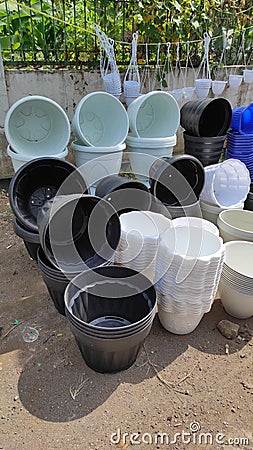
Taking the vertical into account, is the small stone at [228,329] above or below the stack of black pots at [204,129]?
below

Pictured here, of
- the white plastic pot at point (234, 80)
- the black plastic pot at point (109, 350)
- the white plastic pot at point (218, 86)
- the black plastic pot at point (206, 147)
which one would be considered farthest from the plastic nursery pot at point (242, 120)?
the black plastic pot at point (109, 350)

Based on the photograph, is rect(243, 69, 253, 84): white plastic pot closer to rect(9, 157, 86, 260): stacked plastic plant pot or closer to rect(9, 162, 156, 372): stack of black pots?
rect(9, 162, 156, 372): stack of black pots

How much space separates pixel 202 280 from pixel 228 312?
562 mm

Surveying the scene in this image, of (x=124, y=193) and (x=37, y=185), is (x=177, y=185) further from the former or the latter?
(x=37, y=185)

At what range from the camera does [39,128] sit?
3.26 meters

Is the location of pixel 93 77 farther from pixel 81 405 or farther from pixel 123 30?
pixel 81 405

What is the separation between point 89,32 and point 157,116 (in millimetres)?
1172

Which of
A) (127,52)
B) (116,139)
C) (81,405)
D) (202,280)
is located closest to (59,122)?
(116,139)

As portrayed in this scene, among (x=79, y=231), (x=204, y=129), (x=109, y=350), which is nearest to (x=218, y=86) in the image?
(x=204, y=129)

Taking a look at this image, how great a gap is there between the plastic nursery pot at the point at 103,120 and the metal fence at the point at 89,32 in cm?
69

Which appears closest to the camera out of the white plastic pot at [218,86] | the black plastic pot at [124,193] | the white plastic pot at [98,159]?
the black plastic pot at [124,193]

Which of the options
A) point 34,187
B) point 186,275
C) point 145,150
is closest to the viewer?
point 186,275

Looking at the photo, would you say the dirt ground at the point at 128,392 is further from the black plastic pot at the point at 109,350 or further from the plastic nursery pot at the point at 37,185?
the plastic nursery pot at the point at 37,185

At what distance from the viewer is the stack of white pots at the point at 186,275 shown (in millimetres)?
1887
